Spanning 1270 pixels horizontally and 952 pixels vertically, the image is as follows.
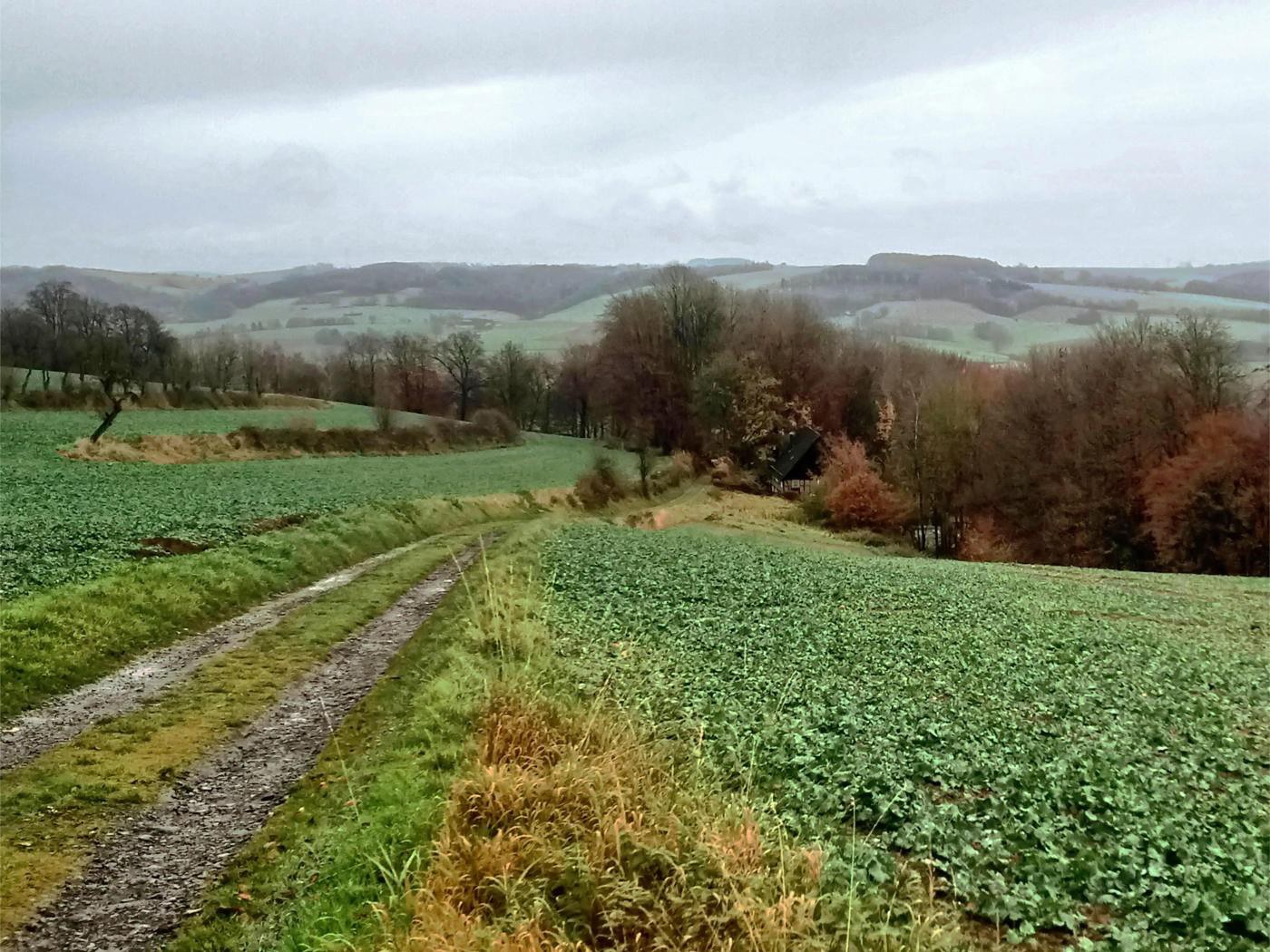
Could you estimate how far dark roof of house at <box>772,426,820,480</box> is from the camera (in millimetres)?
75125

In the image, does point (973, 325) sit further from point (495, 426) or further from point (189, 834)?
point (189, 834)

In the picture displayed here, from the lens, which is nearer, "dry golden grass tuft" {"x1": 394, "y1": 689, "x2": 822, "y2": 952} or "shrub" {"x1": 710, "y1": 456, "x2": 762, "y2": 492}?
"dry golden grass tuft" {"x1": 394, "y1": 689, "x2": 822, "y2": 952}

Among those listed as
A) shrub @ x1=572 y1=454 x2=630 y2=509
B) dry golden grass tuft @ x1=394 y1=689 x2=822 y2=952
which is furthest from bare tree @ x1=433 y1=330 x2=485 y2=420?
dry golden grass tuft @ x1=394 y1=689 x2=822 y2=952

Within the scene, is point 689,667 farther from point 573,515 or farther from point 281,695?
point 573,515

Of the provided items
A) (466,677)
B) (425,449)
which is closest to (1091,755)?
(466,677)

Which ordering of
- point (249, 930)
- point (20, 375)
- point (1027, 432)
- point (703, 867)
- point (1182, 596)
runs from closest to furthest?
point (703, 867) < point (249, 930) < point (1182, 596) < point (1027, 432) < point (20, 375)

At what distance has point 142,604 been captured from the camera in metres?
17.9

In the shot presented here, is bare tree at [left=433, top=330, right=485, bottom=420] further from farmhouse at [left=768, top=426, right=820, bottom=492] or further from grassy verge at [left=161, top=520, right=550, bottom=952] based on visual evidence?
grassy verge at [left=161, top=520, right=550, bottom=952]

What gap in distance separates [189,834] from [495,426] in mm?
79135

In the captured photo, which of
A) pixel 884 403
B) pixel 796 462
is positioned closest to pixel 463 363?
pixel 796 462

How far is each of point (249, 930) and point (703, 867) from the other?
152 inches

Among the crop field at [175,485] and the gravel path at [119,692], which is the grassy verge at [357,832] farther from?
the crop field at [175,485]

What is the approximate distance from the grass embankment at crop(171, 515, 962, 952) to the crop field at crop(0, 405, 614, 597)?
11.3 m

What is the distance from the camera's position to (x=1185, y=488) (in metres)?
49.3
